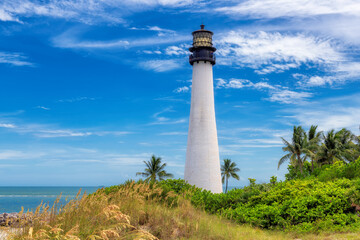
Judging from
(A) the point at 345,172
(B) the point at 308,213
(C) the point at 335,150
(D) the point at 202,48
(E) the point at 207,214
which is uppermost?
(D) the point at 202,48

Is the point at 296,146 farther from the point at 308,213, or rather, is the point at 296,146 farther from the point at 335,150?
the point at 308,213

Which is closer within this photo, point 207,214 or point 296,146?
point 207,214

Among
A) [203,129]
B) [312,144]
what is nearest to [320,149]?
[312,144]

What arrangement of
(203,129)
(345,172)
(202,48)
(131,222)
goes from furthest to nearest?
(202,48)
(203,129)
(345,172)
(131,222)

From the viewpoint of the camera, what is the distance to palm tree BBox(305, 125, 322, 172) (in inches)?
1709

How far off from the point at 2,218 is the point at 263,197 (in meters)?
11.7

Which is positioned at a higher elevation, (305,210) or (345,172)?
(345,172)

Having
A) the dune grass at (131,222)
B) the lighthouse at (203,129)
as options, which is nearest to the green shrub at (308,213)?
the dune grass at (131,222)

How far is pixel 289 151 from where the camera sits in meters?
45.0

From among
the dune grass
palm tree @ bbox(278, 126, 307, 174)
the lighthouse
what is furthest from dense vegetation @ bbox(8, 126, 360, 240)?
palm tree @ bbox(278, 126, 307, 174)

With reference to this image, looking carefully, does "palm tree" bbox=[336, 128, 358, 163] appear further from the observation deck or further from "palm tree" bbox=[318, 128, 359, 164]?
the observation deck

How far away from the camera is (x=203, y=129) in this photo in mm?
29453

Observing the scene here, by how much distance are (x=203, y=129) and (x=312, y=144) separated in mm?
23520

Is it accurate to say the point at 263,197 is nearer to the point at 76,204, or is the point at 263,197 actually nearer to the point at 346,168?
the point at 346,168
